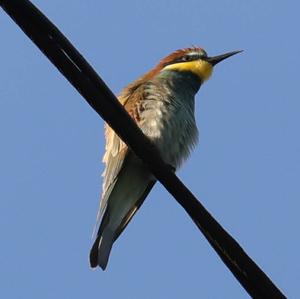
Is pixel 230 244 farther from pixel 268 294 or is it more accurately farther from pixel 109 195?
pixel 109 195

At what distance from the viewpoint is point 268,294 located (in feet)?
7.75

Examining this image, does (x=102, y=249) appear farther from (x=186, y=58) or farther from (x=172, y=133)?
(x=186, y=58)

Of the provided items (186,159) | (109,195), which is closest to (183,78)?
(186,159)

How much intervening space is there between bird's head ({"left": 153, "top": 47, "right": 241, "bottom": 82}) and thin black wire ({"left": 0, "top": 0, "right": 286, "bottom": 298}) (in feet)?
9.06

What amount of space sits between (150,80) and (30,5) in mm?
2795

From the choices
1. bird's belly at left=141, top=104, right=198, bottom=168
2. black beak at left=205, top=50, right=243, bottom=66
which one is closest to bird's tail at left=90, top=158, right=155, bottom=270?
bird's belly at left=141, top=104, right=198, bottom=168

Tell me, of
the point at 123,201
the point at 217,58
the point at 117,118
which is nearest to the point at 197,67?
the point at 217,58

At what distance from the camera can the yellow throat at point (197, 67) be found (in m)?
5.35

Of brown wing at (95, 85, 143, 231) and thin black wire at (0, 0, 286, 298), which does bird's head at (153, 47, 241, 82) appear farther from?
thin black wire at (0, 0, 286, 298)

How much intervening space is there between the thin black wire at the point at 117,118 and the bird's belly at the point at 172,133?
5.96 feet

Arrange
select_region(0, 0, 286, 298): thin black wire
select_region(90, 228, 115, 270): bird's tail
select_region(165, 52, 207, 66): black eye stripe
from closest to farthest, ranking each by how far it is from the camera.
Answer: select_region(0, 0, 286, 298): thin black wire < select_region(90, 228, 115, 270): bird's tail < select_region(165, 52, 207, 66): black eye stripe

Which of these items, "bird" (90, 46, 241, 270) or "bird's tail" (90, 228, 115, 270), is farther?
"bird" (90, 46, 241, 270)

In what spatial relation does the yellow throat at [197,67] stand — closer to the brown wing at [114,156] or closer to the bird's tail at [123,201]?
the brown wing at [114,156]

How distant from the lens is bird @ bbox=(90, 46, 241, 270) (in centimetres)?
437
